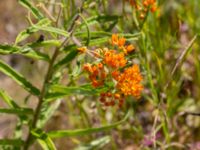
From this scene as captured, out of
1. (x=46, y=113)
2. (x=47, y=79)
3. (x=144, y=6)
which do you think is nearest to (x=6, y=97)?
(x=47, y=79)

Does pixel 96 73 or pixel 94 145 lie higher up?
pixel 96 73

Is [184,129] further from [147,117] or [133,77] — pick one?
[133,77]

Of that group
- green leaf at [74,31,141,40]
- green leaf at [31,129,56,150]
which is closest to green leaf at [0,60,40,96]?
green leaf at [31,129,56,150]

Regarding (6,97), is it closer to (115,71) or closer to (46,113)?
(46,113)

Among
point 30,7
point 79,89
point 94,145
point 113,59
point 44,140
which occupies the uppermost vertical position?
point 30,7

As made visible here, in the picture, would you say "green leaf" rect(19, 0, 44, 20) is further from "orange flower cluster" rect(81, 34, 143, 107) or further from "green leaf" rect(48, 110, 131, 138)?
"green leaf" rect(48, 110, 131, 138)

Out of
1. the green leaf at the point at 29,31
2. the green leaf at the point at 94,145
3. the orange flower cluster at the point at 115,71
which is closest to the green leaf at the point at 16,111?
the green leaf at the point at 29,31

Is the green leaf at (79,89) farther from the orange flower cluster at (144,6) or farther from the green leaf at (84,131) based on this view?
the orange flower cluster at (144,6)

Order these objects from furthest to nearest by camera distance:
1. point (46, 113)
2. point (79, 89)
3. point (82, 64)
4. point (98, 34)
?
point (46, 113), point (82, 64), point (98, 34), point (79, 89)
